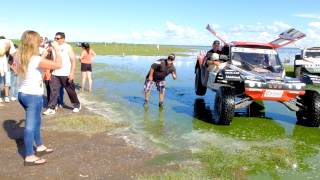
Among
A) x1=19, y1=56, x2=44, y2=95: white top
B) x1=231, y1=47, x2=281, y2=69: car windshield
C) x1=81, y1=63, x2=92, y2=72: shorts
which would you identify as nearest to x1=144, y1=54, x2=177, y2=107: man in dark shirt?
x1=231, y1=47, x2=281, y2=69: car windshield

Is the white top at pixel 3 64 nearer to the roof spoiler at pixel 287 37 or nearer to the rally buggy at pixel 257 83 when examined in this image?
the rally buggy at pixel 257 83

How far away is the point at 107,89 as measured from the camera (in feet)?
50.6

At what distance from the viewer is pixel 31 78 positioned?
6285 millimetres

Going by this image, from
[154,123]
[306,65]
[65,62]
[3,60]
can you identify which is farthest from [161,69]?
[306,65]

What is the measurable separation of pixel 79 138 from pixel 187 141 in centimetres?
199

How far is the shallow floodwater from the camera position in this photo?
6977mm

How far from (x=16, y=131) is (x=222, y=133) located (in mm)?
4065

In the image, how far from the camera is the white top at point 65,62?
1024 cm

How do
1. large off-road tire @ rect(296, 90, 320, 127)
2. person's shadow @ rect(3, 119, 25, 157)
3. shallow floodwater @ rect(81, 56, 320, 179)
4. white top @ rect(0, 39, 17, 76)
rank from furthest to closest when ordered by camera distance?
Answer: white top @ rect(0, 39, 17, 76) → large off-road tire @ rect(296, 90, 320, 127) → person's shadow @ rect(3, 119, 25, 157) → shallow floodwater @ rect(81, 56, 320, 179)

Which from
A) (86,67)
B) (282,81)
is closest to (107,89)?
(86,67)

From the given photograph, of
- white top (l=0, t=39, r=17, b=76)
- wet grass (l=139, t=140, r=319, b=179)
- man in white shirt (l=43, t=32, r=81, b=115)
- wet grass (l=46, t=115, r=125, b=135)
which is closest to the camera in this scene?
wet grass (l=139, t=140, r=319, b=179)

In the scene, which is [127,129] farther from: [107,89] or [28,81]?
[107,89]

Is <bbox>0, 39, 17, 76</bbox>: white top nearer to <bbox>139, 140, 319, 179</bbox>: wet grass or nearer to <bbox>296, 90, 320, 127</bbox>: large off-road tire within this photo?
<bbox>139, 140, 319, 179</bbox>: wet grass

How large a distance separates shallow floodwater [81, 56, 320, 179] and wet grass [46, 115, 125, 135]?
1.69 feet
